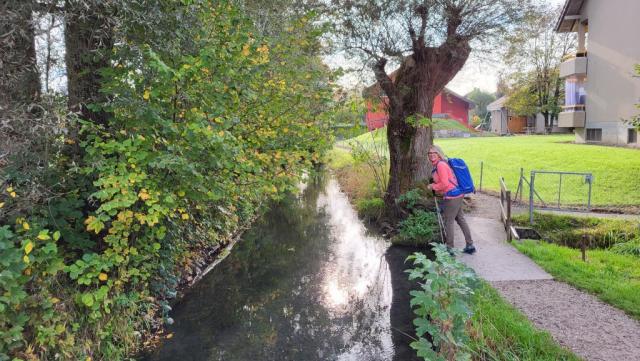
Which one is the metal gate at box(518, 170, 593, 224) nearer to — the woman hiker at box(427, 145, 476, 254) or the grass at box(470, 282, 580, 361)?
the woman hiker at box(427, 145, 476, 254)

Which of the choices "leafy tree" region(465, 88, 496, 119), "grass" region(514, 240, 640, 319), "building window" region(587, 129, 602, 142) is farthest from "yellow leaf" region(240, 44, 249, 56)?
"leafy tree" region(465, 88, 496, 119)

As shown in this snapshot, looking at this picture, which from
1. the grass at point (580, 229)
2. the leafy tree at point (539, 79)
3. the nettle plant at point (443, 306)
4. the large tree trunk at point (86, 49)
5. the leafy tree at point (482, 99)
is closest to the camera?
the nettle plant at point (443, 306)

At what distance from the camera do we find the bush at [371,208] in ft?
40.0

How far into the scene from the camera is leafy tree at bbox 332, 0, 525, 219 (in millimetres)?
10078

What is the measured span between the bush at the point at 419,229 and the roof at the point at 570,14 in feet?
63.1

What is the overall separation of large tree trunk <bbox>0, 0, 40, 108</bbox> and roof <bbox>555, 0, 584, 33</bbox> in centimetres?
2527

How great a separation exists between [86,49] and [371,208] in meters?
9.05

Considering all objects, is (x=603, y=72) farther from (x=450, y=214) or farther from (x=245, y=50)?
(x=245, y=50)

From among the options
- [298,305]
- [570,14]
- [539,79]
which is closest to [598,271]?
[298,305]

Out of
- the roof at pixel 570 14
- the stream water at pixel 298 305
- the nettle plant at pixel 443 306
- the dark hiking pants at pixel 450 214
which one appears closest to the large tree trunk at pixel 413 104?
the stream water at pixel 298 305

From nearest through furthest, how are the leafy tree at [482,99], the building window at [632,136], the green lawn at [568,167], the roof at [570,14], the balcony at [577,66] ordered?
the green lawn at [568,167]
the building window at [632,136]
the balcony at [577,66]
the roof at [570,14]
the leafy tree at [482,99]

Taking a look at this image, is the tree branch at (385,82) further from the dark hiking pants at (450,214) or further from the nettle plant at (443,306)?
the nettle plant at (443,306)

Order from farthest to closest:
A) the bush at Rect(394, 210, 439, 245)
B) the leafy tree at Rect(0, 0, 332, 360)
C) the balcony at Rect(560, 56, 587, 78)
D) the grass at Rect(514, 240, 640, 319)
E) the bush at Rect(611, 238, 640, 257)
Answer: the balcony at Rect(560, 56, 587, 78) < the bush at Rect(394, 210, 439, 245) < the bush at Rect(611, 238, 640, 257) < the grass at Rect(514, 240, 640, 319) < the leafy tree at Rect(0, 0, 332, 360)

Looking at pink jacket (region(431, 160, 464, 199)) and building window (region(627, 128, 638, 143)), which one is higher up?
building window (region(627, 128, 638, 143))
